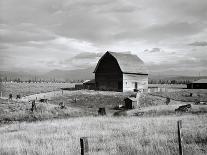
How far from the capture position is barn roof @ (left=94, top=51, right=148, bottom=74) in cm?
4907

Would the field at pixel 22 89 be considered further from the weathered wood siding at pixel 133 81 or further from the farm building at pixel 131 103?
the farm building at pixel 131 103

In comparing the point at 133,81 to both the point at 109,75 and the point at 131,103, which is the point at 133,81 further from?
the point at 131,103

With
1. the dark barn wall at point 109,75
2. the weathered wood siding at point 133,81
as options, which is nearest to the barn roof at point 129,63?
the dark barn wall at point 109,75

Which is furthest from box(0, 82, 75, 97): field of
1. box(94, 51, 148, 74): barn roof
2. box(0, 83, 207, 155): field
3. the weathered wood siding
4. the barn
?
box(0, 83, 207, 155): field

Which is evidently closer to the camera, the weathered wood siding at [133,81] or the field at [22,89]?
the weathered wood siding at [133,81]

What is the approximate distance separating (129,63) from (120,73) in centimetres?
409

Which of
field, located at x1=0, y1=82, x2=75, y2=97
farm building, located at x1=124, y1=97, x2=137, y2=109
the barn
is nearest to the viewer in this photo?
farm building, located at x1=124, y1=97, x2=137, y2=109

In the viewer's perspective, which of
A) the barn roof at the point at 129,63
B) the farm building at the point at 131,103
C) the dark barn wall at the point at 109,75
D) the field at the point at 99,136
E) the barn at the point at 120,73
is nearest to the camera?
the field at the point at 99,136

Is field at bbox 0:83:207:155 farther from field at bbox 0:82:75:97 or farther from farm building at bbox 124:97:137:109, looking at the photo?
field at bbox 0:82:75:97

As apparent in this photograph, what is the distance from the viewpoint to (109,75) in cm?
5006

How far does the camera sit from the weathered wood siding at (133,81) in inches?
1908

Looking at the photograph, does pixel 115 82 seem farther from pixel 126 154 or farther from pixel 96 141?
pixel 126 154

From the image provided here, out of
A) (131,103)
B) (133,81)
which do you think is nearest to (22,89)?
(133,81)

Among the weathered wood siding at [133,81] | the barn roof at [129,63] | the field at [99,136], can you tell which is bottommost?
the field at [99,136]
